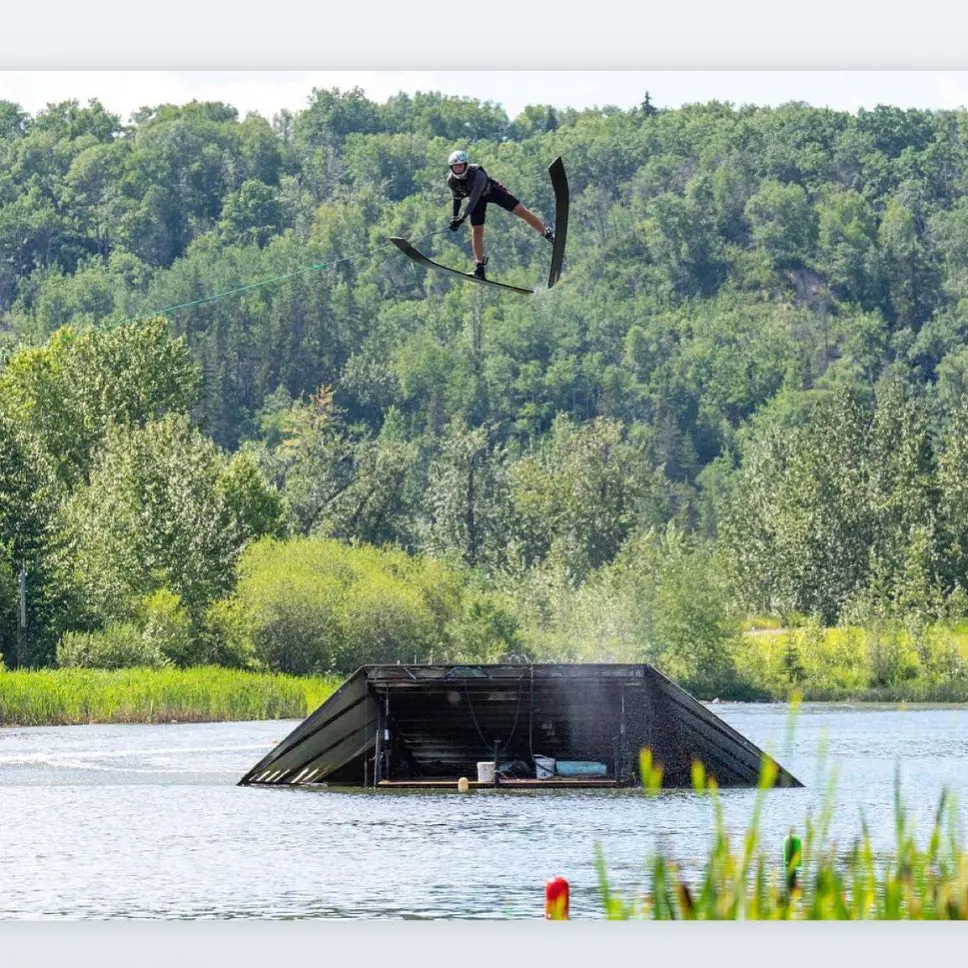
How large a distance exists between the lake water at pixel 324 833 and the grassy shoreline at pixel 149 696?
597cm

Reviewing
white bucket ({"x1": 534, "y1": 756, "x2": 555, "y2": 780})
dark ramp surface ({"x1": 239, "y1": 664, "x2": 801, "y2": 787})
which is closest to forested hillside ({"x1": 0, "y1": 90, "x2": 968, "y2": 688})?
dark ramp surface ({"x1": 239, "y1": 664, "x2": 801, "y2": 787})

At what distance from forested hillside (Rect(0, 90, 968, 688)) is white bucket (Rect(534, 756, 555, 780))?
24.9 meters

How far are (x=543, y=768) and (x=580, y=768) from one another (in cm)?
51

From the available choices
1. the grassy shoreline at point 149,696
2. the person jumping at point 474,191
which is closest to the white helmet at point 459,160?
the person jumping at point 474,191

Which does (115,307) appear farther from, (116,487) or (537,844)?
(537,844)

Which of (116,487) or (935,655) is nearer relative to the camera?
(116,487)

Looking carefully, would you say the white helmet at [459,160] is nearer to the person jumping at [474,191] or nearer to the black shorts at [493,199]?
the person jumping at [474,191]

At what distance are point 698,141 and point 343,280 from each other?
917 inches

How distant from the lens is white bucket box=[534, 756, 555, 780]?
3025 cm

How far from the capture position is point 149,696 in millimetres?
46531

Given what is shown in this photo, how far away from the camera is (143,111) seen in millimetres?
146250

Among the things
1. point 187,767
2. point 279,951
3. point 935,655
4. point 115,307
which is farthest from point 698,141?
point 279,951

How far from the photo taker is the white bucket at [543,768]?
99.2 feet

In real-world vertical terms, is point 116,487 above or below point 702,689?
above
